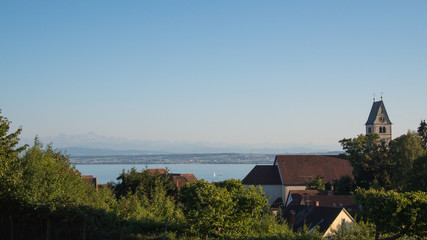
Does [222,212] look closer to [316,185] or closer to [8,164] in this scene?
[8,164]

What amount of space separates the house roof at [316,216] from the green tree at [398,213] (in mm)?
12267

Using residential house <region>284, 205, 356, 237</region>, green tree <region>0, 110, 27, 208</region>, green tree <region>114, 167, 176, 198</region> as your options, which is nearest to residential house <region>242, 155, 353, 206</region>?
residential house <region>284, 205, 356, 237</region>

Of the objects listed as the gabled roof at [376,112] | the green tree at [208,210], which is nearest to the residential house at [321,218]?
the green tree at [208,210]

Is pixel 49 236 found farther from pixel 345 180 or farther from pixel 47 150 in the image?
pixel 345 180

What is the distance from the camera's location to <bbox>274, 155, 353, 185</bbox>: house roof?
6438 centimetres

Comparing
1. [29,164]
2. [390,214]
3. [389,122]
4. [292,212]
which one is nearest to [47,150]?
[29,164]

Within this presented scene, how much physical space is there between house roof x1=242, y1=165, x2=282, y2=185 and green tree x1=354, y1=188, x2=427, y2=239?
48.0 meters

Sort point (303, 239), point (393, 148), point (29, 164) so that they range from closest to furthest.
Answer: point (303, 239) → point (29, 164) → point (393, 148)

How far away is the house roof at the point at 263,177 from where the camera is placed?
2514 inches

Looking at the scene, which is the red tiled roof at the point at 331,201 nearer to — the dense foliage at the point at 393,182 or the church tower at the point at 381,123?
the dense foliage at the point at 393,182

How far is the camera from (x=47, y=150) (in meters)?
21.3

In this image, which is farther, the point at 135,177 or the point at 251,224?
the point at 135,177

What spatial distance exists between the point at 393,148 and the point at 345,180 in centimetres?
689

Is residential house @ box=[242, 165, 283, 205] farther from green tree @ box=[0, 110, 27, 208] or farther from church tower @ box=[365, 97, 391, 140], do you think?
green tree @ box=[0, 110, 27, 208]
